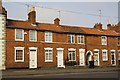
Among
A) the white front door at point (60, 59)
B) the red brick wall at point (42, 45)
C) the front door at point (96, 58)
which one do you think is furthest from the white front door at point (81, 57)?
the white front door at point (60, 59)

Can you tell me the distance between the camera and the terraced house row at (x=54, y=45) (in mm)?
33219

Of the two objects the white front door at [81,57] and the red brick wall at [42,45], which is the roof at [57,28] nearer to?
the red brick wall at [42,45]

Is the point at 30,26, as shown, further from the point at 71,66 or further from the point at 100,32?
the point at 100,32

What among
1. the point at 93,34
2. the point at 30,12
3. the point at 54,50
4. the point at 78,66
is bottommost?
the point at 78,66

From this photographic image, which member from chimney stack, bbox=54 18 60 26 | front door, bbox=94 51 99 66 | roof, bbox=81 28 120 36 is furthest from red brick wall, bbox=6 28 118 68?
chimney stack, bbox=54 18 60 26

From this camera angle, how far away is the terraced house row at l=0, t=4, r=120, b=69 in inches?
1308

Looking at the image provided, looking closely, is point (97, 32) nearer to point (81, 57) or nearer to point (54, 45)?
point (81, 57)

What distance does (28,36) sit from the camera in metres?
34.6

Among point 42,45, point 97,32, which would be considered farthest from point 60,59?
point 97,32

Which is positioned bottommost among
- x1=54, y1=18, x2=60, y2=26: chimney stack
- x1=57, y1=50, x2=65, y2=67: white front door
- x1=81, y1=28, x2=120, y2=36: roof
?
x1=57, y1=50, x2=65, y2=67: white front door

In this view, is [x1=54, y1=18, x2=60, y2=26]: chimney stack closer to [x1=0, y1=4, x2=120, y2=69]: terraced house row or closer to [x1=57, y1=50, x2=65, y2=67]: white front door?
[x1=0, y1=4, x2=120, y2=69]: terraced house row

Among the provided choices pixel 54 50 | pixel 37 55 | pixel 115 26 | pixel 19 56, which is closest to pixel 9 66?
pixel 19 56

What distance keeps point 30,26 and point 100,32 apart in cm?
1434

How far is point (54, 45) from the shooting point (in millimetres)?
36969
